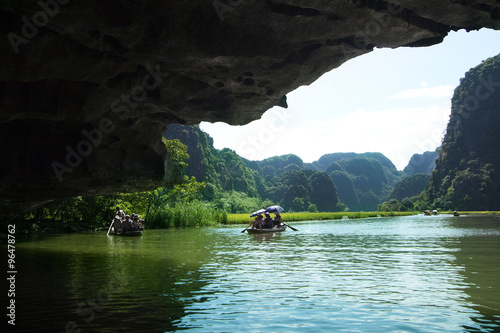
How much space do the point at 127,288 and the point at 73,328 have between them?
6.51 feet

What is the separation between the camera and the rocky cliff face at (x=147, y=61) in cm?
573

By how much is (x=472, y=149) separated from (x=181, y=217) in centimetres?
7210

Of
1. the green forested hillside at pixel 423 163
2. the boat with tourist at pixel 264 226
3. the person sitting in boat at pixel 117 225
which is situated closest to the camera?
the person sitting in boat at pixel 117 225

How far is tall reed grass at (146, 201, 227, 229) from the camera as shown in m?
25.9

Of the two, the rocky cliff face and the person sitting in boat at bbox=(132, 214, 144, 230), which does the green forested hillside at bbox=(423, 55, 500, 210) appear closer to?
the person sitting in boat at bbox=(132, 214, 144, 230)

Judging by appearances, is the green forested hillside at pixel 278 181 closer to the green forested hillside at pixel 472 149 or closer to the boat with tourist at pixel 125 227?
the green forested hillside at pixel 472 149

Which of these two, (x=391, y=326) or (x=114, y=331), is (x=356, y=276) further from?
(x=114, y=331)

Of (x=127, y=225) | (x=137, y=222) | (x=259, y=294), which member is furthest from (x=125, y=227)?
(x=259, y=294)

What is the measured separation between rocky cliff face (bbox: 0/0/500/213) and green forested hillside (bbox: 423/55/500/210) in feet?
242

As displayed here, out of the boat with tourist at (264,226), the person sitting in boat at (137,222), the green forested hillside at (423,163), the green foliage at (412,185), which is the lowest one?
the boat with tourist at (264,226)

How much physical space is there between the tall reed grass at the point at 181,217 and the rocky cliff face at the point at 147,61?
1525cm

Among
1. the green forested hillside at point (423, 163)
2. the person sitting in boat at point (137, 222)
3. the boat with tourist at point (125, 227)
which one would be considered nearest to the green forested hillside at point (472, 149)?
the person sitting in boat at point (137, 222)

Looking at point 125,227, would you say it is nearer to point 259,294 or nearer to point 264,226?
point 264,226

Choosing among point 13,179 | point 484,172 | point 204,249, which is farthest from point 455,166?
point 13,179
